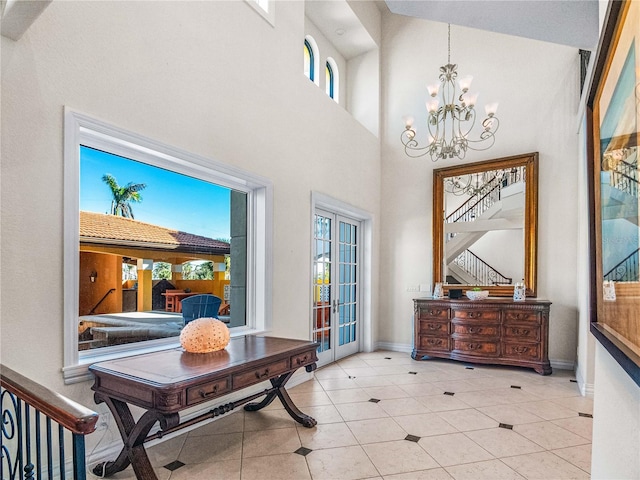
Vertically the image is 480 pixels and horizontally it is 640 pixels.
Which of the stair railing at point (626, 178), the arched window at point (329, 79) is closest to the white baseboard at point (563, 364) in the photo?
the stair railing at point (626, 178)

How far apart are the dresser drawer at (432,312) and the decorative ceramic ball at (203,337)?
3.75 m

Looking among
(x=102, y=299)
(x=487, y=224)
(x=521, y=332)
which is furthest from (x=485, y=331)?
(x=102, y=299)

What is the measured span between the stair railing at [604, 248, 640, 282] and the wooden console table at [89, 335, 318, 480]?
2135 millimetres

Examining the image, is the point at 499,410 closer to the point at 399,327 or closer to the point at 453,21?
the point at 399,327

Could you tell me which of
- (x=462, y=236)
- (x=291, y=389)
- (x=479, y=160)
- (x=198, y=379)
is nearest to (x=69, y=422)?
(x=198, y=379)

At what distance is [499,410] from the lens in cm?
380

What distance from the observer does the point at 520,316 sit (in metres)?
5.25

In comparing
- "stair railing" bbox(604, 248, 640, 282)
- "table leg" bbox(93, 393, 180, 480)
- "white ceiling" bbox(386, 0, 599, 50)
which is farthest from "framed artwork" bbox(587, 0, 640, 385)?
"table leg" bbox(93, 393, 180, 480)

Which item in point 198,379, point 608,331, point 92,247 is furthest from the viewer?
point 92,247

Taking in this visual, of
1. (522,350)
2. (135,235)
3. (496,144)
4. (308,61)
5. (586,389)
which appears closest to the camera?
(135,235)

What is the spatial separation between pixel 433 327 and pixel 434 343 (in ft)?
0.79

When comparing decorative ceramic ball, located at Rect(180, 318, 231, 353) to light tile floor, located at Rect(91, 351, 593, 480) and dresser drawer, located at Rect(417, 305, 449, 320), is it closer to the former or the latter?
light tile floor, located at Rect(91, 351, 593, 480)

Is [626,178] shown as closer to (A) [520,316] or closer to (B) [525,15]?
(B) [525,15]

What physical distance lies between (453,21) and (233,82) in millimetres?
2101
